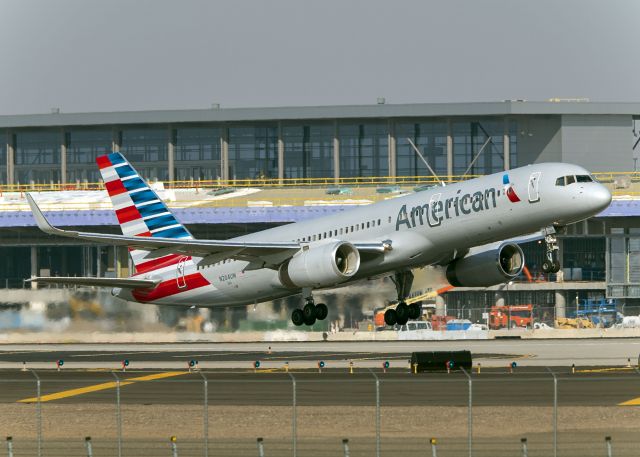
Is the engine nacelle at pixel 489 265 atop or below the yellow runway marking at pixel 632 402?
atop

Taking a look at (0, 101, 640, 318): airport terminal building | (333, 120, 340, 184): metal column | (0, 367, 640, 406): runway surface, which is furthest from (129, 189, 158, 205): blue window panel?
(333, 120, 340, 184): metal column

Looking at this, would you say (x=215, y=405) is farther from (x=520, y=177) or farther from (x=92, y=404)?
(x=520, y=177)

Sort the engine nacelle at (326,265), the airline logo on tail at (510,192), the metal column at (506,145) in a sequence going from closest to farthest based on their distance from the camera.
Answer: the airline logo on tail at (510,192) → the engine nacelle at (326,265) → the metal column at (506,145)

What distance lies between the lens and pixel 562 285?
114m

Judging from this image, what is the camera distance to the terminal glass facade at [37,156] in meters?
164

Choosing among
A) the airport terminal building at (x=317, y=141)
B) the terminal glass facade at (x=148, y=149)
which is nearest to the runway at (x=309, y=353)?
the airport terminal building at (x=317, y=141)

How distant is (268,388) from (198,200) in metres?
74.3

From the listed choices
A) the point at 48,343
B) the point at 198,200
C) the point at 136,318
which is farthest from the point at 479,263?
the point at 198,200

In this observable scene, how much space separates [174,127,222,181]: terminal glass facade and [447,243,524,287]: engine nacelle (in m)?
95.8

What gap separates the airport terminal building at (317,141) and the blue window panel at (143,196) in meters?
66.6

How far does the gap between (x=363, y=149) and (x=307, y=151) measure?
6619mm

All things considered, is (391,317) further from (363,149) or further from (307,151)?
(307,151)

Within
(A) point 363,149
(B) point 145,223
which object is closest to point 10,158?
(A) point 363,149

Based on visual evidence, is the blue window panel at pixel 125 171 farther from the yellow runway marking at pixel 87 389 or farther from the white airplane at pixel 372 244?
the yellow runway marking at pixel 87 389
